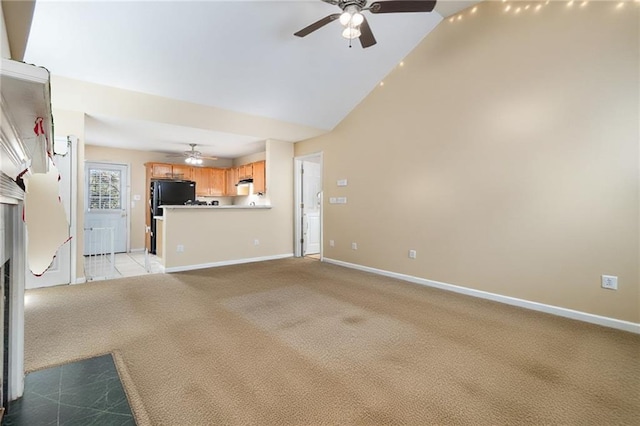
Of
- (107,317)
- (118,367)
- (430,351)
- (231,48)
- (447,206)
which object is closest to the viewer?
(118,367)

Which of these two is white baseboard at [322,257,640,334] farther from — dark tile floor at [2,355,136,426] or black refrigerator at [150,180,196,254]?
black refrigerator at [150,180,196,254]

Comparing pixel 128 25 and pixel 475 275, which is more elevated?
pixel 128 25

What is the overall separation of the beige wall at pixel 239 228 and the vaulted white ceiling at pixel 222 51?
1405mm

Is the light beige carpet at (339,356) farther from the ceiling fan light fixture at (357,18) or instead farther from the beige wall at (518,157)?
the ceiling fan light fixture at (357,18)

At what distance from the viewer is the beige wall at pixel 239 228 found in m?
4.81

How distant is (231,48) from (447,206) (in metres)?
3.34

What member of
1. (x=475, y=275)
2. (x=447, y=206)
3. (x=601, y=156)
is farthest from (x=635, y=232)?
(x=447, y=206)

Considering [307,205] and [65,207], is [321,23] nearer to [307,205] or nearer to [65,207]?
[65,207]

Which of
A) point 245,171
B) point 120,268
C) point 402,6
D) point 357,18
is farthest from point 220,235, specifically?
point 402,6

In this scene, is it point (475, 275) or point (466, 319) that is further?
point (475, 275)

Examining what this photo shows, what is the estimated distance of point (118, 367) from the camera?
1.97 meters

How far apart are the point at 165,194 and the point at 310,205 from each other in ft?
11.0

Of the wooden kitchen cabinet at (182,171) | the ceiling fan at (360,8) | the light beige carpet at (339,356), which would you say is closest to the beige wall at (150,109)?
the light beige carpet at (339,356)

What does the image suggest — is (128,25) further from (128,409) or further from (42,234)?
(128,409)
